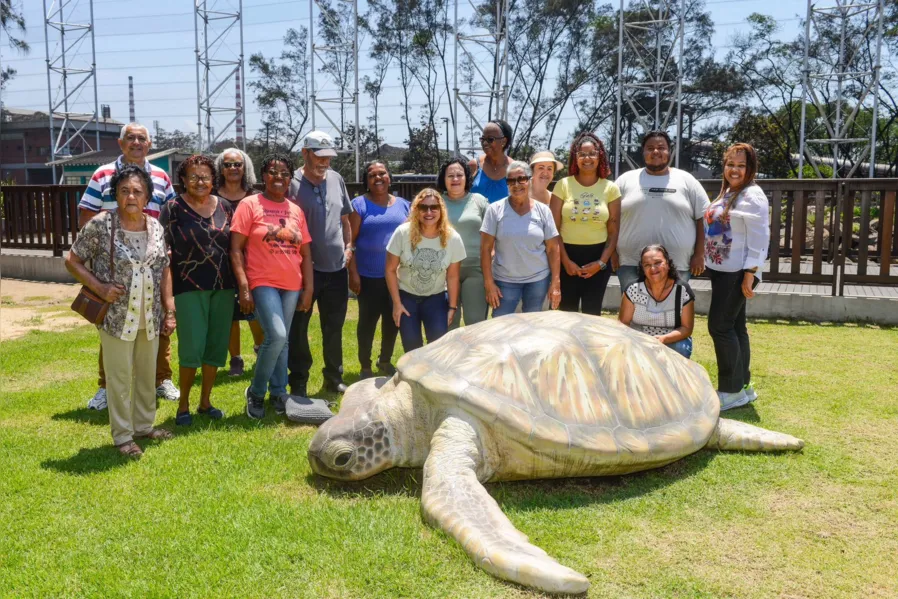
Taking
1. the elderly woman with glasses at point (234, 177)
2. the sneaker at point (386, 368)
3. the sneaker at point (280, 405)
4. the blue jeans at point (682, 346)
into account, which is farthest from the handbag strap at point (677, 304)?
the elderly woman with glasses at point (234, 177)

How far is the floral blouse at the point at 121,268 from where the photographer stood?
4488mm

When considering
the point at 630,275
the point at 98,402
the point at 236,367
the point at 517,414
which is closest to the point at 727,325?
the point at 630,275

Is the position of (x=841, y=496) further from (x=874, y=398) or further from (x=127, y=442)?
(x=127, y=442)

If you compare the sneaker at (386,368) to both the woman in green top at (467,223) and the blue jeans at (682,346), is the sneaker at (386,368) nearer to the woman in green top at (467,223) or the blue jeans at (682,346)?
the woman in green top at (467,223)

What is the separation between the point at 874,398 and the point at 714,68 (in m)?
29.2

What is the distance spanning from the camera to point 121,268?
452cm

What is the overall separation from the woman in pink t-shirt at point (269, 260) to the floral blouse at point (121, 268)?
0.65 meters

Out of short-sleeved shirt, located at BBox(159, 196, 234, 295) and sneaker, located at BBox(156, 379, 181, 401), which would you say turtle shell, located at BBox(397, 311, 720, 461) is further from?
sneaker, located at BBox(156, 379, 181, 401)

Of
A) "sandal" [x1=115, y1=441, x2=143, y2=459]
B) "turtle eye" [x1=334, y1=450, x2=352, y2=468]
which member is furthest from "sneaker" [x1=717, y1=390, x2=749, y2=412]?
"sandal" [x1=115, y1=441, x2=143, y2=459]

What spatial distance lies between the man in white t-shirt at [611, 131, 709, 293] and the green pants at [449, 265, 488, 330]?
3.85 ft

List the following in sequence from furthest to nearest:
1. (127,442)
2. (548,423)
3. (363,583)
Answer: (127,442) → (548,423) → (363,583)

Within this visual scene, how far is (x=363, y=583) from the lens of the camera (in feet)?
9.67

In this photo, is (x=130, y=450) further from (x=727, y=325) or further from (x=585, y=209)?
(x=727, y=325)

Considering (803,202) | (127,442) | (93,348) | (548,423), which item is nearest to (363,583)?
(548,423)
